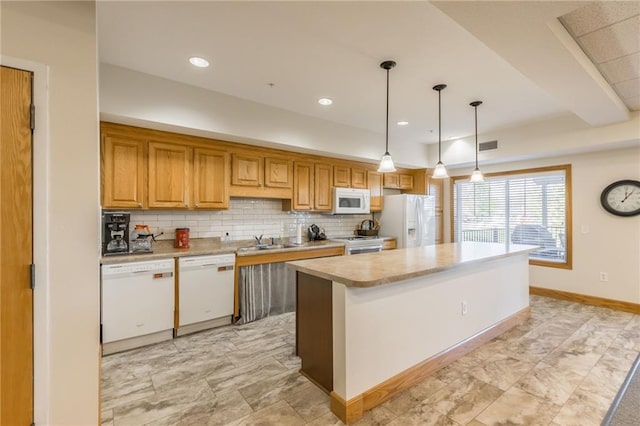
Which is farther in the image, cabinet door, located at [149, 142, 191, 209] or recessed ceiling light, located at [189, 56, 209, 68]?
cabinet door, located at [149, 142, 191, 209]

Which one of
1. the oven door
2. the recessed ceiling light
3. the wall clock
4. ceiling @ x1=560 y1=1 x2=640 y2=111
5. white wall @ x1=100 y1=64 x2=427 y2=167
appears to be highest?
the recessed ceiling light

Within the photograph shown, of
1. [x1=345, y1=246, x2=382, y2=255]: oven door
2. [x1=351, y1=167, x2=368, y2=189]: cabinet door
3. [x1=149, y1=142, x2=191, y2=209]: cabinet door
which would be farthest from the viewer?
[x1=351, y1=167, x2=368, y2=189]: cabinet door

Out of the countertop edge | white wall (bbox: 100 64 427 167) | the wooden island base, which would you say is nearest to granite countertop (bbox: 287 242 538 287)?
the countertop edge

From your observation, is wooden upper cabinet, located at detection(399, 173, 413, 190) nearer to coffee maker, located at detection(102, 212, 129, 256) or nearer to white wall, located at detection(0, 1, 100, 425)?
coffee maker, located at detection(102, 212, 129, 256)

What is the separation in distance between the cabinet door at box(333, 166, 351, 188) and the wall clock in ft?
11.8

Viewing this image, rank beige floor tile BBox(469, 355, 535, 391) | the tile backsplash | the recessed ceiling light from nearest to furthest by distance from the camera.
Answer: beige floor tile BBox(469, 355, 535, 391) < the recessed ceiling light < the tile backsplash

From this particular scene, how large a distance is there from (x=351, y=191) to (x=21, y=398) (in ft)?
13.6

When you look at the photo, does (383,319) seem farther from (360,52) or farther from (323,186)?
(323,186)

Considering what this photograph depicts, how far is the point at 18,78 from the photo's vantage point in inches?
55.1

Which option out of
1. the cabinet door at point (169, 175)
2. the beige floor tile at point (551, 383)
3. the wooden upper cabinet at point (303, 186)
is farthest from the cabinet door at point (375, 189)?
the beige floor tile at point (551, 383)

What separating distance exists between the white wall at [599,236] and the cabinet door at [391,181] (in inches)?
93.2

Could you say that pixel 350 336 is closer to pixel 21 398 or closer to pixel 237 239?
pixel 21 398

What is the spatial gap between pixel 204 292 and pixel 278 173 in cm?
180

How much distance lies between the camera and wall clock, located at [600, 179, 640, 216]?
3.95 m
